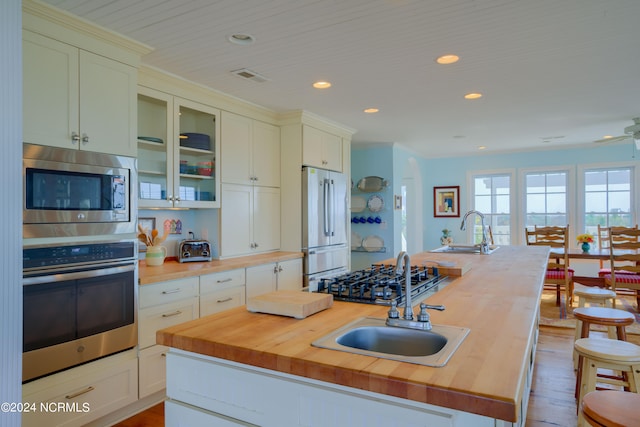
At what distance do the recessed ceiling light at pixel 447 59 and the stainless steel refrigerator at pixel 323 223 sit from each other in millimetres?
1844

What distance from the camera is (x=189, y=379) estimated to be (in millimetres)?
1351

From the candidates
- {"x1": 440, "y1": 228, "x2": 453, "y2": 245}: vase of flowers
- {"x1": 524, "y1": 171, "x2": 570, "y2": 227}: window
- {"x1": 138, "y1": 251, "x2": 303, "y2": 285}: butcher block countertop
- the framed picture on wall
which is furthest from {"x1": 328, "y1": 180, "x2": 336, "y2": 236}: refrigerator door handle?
{"x1": 524, "y1": 171, "x2": 570, "y2": 227}: window

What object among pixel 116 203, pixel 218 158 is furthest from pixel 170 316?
pixel 218 158

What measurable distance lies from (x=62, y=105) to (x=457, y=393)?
7.96ft

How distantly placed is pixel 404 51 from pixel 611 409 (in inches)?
90.7

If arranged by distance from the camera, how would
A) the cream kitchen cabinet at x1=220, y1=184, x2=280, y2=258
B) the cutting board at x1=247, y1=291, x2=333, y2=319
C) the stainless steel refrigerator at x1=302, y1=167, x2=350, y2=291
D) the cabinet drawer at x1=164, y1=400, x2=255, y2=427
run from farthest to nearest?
the stainless steel refrigerator at x1=302, y1=167, x2=350, y2=291, the cream kitchen cabinet at x1=220, y1=184, x2=280, y2=258, the cutting board at x1=247, y1=291, x2=333, y2=319, the cabinet drawer at x1=164, y1=400, x2=255, y2=427

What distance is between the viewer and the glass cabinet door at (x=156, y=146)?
316 cm

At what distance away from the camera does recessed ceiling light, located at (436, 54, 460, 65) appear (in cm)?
286

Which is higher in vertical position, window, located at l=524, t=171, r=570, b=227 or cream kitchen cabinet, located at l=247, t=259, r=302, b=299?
window, located at l=524, t=171, r=570, b=227

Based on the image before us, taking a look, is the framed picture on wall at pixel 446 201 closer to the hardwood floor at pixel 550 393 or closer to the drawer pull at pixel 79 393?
the hardwood floor at pixel 550 393

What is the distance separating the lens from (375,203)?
20.7 feet

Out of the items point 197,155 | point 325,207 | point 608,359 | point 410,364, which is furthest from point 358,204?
point 410,364

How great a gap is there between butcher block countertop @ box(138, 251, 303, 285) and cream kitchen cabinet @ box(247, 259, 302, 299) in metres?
0.06

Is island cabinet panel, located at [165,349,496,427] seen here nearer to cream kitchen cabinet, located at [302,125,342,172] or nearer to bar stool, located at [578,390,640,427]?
bar stool, located at [578,390,640,427]
